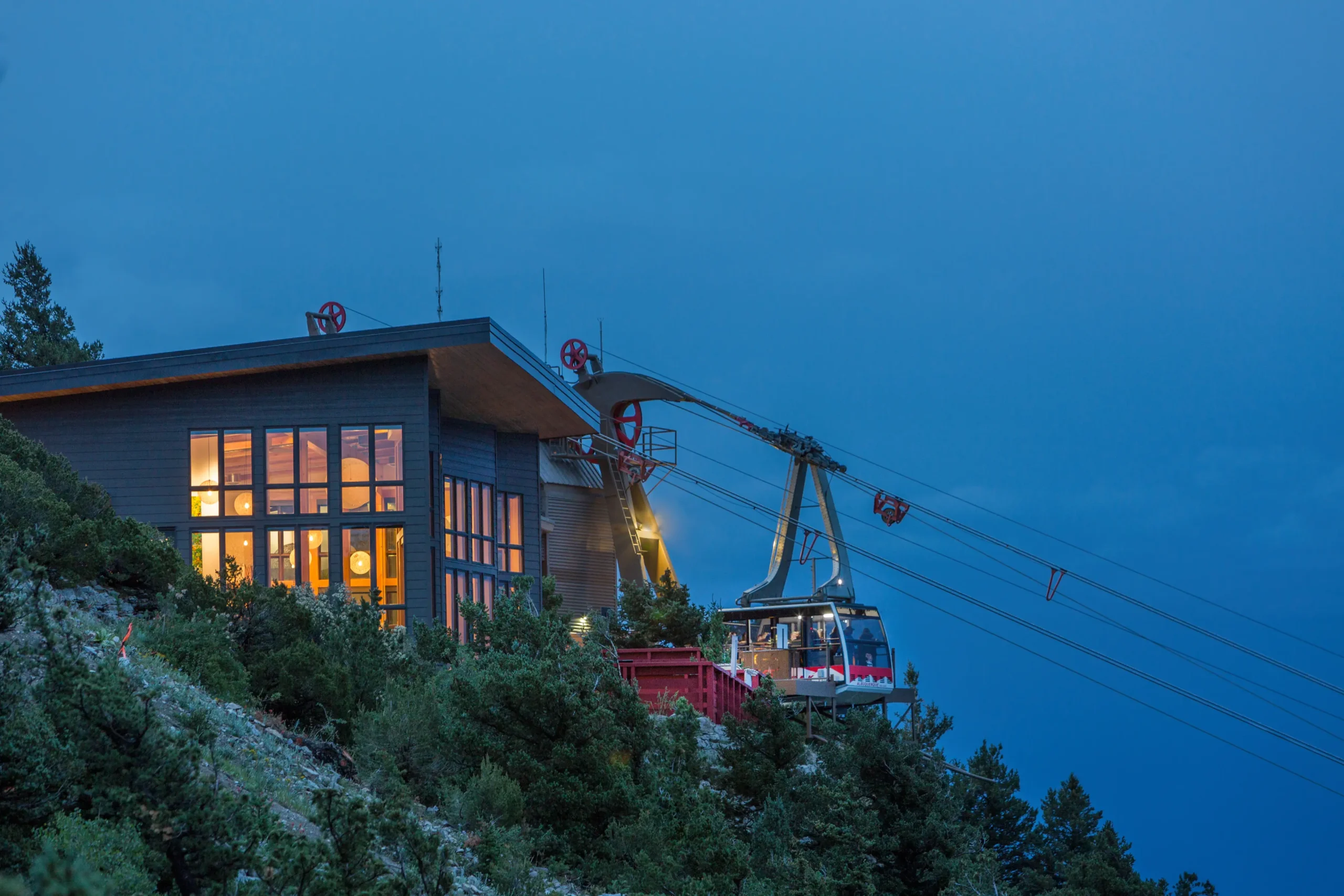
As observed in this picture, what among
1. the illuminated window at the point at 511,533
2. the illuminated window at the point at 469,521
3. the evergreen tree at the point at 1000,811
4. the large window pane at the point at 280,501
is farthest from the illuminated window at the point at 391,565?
the evergreen tree at the point at 1000,811

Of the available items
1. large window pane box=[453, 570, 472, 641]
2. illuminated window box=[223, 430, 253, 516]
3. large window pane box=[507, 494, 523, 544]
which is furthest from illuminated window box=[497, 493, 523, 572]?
illuminated window box=[223, 430, 253, 516]

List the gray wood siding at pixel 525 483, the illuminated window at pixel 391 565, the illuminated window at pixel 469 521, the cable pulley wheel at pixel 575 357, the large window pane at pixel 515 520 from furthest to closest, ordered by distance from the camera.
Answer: the cable pulley wheel at pixel 575 357 → the gray wood siding at pixel 525 483 → the large window pane at pixel 515 520 → the illuminated window at pixel 469 521 → the illuminated window at pixel 391 565

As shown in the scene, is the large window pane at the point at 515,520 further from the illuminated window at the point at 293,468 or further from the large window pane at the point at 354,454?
the illuminated window at the point at 293,468

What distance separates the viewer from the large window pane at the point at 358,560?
2422 cm

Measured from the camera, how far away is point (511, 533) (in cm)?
3009

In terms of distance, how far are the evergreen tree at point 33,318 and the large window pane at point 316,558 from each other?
1866cm

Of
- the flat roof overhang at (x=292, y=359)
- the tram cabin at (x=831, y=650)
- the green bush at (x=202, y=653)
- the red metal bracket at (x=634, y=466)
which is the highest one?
the red metal bracket at (x=634, y=466)

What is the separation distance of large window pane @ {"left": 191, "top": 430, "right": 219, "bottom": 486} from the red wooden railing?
8.86m

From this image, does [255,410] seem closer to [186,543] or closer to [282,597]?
[186,543]

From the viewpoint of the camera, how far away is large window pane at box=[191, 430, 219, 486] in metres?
24.4

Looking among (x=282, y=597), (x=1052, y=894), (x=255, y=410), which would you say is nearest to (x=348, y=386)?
(x=255, y=410)

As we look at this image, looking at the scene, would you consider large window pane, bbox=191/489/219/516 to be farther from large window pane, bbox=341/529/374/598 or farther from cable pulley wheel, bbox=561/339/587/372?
cable pulley wheel, bbox=561/339/587/372

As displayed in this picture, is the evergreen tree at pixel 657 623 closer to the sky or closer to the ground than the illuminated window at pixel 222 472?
closer to the ground

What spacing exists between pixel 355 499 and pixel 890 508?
59.1ft
